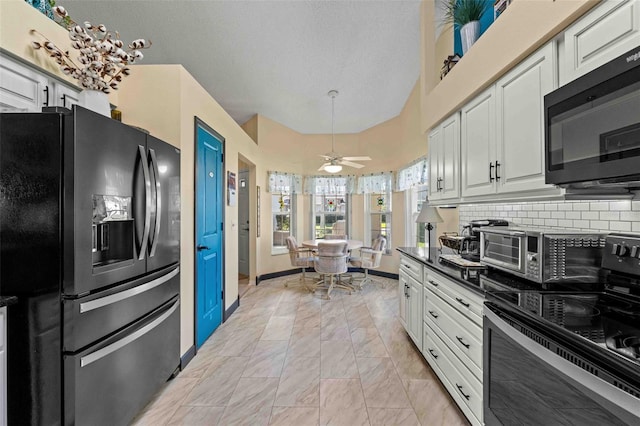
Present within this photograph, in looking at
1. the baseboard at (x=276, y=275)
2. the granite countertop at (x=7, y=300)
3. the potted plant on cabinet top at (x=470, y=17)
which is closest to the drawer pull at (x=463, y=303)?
the potted plant on cabinet top at (x=470, y=17)

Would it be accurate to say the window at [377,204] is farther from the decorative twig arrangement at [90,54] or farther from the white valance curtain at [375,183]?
the decorative twig arrangement at [90,54]

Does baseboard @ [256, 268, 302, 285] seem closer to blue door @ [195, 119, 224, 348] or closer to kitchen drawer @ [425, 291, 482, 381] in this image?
blue door @ [195, 119, 224, 348]

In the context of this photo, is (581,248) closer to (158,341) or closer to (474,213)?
(474,213)

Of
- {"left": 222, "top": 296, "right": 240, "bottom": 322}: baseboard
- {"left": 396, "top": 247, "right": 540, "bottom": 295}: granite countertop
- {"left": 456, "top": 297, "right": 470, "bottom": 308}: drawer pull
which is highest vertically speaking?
{"left": 396, "top": 247, "right": 540, "bottom": 295}: granite countertop

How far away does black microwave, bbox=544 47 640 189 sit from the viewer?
86cm

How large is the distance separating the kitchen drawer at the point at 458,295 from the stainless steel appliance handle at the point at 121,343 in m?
1.99

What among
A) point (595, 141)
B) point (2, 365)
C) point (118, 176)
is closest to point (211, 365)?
point (2, 365)

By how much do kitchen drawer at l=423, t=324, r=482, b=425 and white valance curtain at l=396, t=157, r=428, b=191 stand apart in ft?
7.90

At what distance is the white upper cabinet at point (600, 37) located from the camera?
3.35ft

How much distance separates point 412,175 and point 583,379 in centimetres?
384

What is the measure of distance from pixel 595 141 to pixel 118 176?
2231 millimetres

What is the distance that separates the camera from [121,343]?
4.81ft

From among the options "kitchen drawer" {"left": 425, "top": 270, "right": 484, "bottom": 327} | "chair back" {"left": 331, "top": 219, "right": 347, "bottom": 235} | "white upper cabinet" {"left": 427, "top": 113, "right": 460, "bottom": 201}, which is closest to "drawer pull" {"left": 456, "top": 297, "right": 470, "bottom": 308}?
"kitchen drawer" {"left": 425, "top": 270, "right": 484, "bottom": 327}

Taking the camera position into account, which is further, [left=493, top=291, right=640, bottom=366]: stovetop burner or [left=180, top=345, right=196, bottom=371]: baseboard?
[left=180, top=345, right=196, bottom=371]: baseboard
